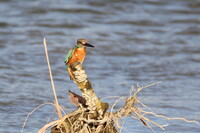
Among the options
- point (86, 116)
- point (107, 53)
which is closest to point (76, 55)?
point (86, 116)

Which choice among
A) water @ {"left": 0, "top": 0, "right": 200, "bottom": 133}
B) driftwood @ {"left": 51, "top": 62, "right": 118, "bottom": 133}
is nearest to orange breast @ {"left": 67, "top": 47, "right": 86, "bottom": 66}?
driftwood @ {"left": 51, "top": 62, "right": 118, "bottom": 133}

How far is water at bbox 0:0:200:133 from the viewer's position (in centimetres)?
550

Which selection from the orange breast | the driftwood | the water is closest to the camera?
the driftwood

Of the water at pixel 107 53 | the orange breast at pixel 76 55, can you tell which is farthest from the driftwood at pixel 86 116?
the water at pixel 107 53

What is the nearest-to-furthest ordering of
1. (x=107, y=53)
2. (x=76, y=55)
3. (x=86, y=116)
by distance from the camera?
(x=86, y=116), (x=76, y=55), (x=107, y=53)

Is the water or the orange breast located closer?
the orange breast

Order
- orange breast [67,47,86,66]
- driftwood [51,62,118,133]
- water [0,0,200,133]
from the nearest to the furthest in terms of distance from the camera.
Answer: driftwood [51,62,118,133] < orange breast [67,47,86,66] < water [0,0,200,133]

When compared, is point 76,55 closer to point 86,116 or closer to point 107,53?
point 86,116

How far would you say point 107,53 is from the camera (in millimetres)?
8102

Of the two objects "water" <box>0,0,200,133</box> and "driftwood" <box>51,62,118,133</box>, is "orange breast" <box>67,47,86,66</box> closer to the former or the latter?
"driftwood" <box>51,62,118,133</box>

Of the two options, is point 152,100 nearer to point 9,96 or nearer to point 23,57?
point 9,96

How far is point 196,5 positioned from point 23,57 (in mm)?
5326

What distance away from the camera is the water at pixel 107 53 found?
550 cm

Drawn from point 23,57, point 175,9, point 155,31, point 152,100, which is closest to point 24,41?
point 23,57
